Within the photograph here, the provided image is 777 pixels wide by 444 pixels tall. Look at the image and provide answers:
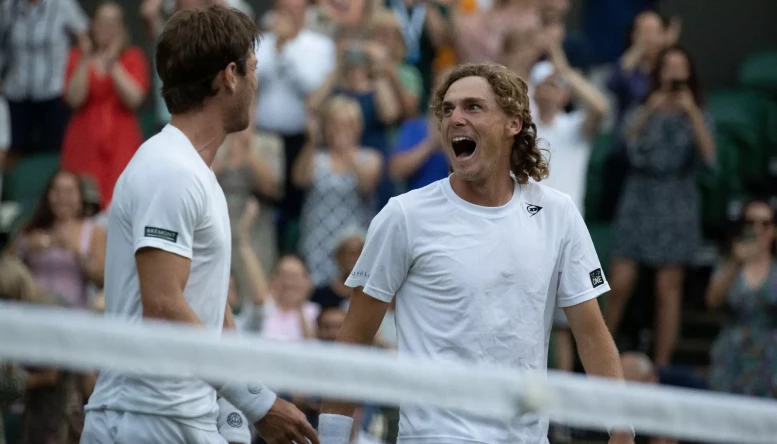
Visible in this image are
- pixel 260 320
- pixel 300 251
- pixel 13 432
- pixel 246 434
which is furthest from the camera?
pixel 300 251

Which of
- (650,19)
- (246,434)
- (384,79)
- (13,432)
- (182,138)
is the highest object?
(650,19)

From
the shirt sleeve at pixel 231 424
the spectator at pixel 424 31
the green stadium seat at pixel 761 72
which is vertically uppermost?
the green stadium seat at pixel 761 72

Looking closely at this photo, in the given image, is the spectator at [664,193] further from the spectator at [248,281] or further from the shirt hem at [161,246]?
the shirt hem at [161,246]

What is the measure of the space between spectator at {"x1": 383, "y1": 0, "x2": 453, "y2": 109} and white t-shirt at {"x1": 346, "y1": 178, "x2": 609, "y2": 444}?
638 cm

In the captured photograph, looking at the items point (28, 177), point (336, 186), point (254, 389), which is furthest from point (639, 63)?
point (254, 389)

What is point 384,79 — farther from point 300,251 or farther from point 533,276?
point 533,276

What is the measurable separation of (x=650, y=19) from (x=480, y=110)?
5893mm

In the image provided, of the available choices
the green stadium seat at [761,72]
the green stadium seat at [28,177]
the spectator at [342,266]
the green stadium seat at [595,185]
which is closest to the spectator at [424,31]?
the green stadium seat at [595,185]

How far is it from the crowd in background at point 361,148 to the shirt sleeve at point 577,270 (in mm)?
3035

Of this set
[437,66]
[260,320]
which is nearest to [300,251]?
[260,320]

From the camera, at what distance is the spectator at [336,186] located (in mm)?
8812

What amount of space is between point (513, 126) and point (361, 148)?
5.02 metres

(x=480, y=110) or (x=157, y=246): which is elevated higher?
(x=480, y=110)

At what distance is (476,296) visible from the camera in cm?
389
